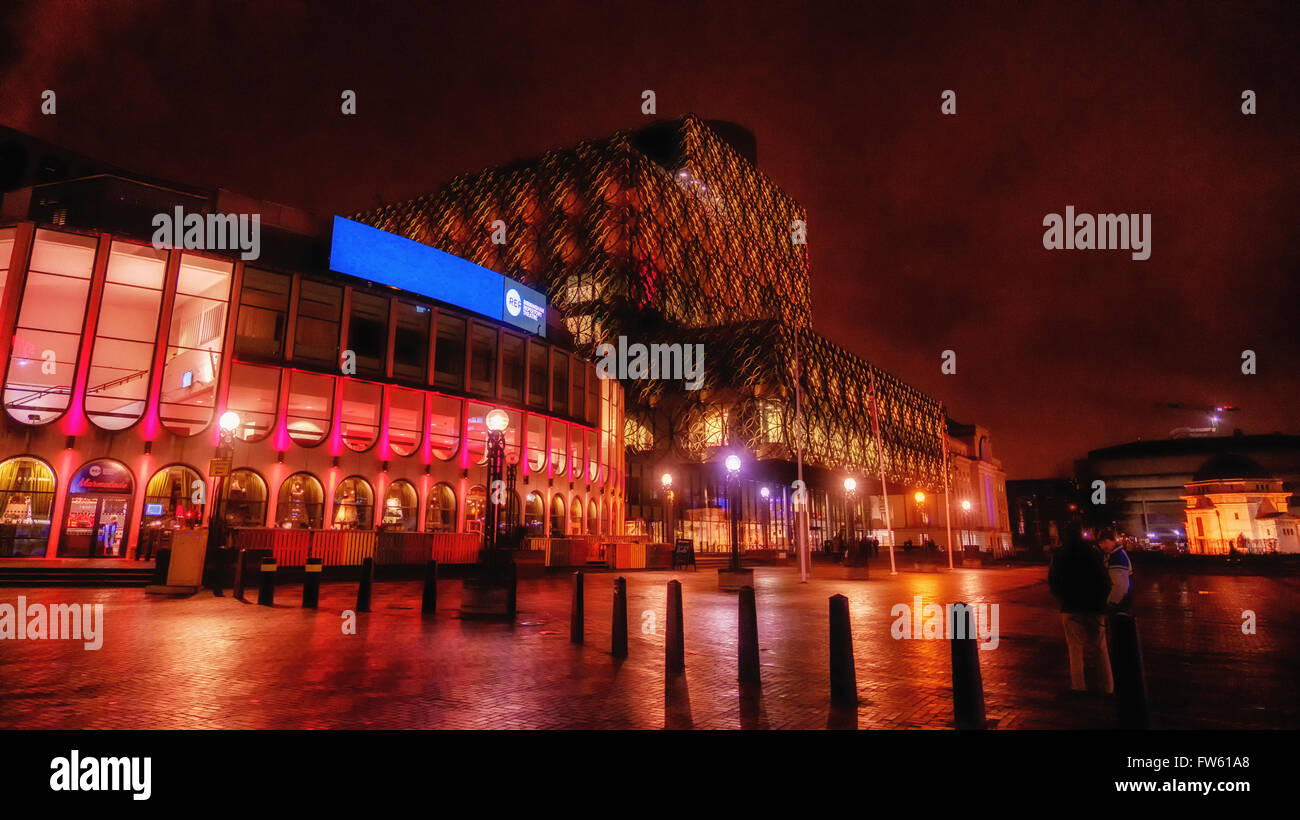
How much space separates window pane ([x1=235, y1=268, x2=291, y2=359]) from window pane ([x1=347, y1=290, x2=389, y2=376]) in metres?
2.99

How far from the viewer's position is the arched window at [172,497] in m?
24.0

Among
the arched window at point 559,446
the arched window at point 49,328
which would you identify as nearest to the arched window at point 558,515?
the arched window at point 559,446

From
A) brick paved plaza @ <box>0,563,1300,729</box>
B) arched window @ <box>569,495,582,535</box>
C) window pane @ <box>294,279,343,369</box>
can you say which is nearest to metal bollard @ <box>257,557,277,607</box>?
brick paved plaza @ <box>0,563,1300,729</box>

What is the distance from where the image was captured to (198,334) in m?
27.6

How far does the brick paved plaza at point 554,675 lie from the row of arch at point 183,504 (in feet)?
26.5

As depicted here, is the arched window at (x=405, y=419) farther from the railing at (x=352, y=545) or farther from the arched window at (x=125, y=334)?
the arched window at (x=125, y=334)

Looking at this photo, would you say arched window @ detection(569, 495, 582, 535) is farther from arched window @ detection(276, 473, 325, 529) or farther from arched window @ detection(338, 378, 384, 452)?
arched window @ detection(276, 473, 325, 529)

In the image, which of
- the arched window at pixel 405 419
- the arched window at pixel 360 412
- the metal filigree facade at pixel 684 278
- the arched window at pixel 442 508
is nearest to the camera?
the arched window at pixel 360 412

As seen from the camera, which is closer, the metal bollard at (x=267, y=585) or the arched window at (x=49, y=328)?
the metal bollard at (x=267, y=585)

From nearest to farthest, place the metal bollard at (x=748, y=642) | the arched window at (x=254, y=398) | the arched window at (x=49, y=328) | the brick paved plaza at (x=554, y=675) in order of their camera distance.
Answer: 1. the brick paved plaza at (x=554, y=675)
2. the metal bollard at (x=748, y=642)
3. the arched window at (x=49, y=328)
4. the arched window at (x=254, y=398)

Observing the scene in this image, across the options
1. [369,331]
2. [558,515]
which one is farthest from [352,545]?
[558,515]
